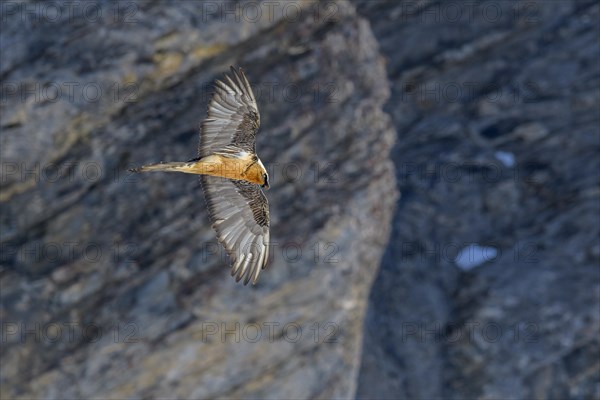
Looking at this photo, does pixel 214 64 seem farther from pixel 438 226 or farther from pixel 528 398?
pixel 528 398

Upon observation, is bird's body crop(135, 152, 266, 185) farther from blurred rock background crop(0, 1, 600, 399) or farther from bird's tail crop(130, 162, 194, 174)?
blurred rock background crop(0, 1, 600, 399)

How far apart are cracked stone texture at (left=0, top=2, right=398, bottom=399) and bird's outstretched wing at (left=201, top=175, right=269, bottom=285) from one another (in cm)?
266

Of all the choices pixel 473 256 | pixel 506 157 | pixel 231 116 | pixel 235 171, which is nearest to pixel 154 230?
pixel 231 116

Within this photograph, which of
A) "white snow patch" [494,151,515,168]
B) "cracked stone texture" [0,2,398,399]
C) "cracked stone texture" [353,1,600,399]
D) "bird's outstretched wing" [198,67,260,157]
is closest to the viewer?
"bird's outstretched wing" [198,67,260,157]

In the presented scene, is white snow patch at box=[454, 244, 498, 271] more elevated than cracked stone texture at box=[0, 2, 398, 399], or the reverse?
cracked stone texture at box=[0, 2, 398, 399]

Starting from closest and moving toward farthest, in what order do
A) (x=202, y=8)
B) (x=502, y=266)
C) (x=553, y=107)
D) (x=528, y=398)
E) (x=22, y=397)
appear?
(x=22, y=397) → (x=202, y=8) → (x=528, y=398) → (x=502, y=266) → (x=553, y=107)

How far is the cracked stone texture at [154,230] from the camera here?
1753cm

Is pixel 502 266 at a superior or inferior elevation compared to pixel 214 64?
inferior

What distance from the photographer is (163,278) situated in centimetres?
1795

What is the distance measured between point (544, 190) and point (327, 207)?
6.49 m

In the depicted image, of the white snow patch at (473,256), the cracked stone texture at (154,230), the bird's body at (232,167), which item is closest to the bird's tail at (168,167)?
the bird's body at (232,167)

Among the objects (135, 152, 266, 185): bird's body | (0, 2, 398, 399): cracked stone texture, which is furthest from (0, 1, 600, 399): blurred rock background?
(135, 152, 266, 185): bird's body

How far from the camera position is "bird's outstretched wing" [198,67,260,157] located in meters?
14.7

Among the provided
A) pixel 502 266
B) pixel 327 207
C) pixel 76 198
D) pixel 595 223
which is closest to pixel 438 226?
pixel 502 266
